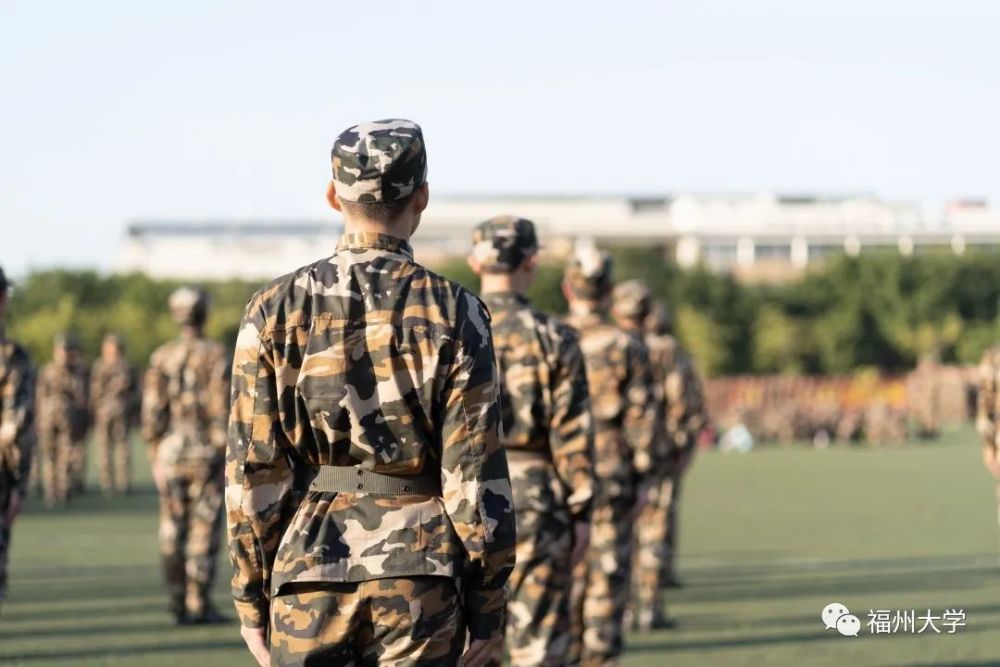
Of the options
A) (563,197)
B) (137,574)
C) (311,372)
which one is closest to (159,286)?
(563,197)

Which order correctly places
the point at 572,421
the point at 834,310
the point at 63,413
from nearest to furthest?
the point at 572,421
the point at 63,413
the point at 834,310

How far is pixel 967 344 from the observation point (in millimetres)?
89375

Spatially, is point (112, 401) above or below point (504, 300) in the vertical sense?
below

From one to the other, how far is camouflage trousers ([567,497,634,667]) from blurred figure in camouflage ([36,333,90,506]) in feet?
52.4

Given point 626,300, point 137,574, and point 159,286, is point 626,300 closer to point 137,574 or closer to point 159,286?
point 137,574

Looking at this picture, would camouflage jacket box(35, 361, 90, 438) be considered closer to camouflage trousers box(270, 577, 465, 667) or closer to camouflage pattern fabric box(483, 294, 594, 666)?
camouflage pattern fabric box(483, 294, 594, 666)

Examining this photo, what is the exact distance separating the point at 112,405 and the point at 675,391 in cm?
1423

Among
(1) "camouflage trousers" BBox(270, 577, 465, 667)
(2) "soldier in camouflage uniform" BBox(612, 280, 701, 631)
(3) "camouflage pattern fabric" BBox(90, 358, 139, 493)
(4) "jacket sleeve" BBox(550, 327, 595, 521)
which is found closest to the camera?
(1) "camouflage trousers" BBox(270, 577, 465, 667)

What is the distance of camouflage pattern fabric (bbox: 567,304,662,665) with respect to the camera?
376 inches

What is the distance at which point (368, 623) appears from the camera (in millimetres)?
4758

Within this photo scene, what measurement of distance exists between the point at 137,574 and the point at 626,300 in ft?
18.9

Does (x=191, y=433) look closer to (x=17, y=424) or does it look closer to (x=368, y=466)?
(x=17, y=424)

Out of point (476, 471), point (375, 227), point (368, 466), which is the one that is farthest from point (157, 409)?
point (476, 471)

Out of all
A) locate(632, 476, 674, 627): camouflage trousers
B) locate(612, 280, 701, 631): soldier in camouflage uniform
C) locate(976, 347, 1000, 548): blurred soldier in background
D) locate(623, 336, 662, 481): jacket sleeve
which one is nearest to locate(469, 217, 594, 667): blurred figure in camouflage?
locate(623, 336, 662, 481): jacket sleeve
